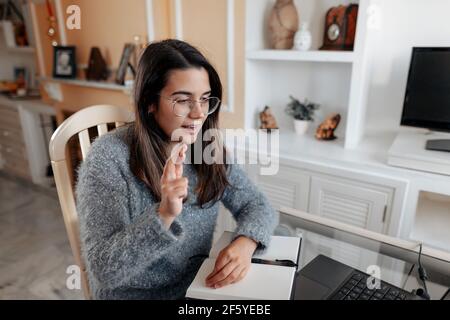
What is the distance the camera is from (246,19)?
4.80 ft

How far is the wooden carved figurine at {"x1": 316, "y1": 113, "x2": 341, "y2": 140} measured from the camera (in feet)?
5.04

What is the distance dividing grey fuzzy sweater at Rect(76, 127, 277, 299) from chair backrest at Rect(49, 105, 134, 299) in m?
0.11

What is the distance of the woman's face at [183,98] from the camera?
0.73 m

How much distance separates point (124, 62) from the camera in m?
1.77

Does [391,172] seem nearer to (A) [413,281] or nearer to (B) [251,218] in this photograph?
(A) [413,281]

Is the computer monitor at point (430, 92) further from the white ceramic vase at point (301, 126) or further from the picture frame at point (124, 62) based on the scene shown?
the picture frame at point (124, 62)

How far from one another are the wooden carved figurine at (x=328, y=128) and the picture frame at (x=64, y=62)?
1.46 meters

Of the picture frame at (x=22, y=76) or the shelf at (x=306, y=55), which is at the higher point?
the shelf at (x=306, y=55)

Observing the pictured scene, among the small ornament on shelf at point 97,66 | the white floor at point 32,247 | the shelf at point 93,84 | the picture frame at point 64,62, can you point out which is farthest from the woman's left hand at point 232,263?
the picture frame at point 64,62

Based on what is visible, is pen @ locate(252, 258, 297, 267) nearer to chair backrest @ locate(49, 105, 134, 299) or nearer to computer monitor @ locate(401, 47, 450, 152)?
chair backrest @ locate(49, 105, 134, 299)

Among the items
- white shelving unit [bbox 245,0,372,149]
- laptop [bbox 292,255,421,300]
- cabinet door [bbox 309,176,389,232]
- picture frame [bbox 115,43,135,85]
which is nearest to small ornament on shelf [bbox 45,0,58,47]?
picture frame [bbox 115,43,135,85]

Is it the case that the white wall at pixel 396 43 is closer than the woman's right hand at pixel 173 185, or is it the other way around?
the woman's right hand at pixel 173 185
